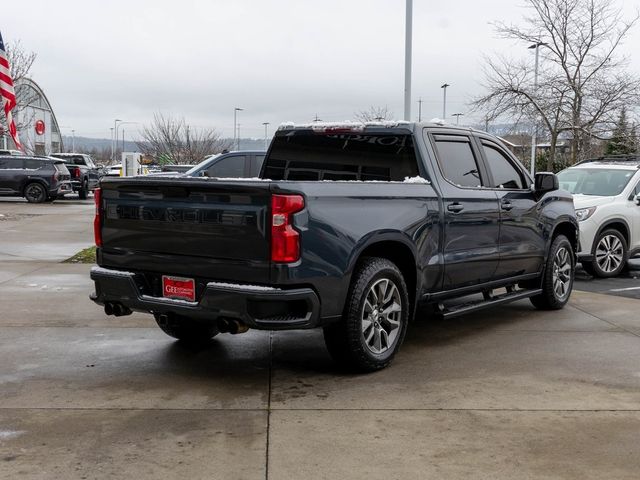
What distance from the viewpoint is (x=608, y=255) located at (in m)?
11.2

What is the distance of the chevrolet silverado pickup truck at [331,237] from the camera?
16.5 ft

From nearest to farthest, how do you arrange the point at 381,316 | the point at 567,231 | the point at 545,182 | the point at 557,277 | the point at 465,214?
the point at 381,316 → the point at 465,214 → the point at 545,182 → the point at 557,277 → the point at 567,231

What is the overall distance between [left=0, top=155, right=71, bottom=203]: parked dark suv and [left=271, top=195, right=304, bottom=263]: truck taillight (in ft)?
80.5

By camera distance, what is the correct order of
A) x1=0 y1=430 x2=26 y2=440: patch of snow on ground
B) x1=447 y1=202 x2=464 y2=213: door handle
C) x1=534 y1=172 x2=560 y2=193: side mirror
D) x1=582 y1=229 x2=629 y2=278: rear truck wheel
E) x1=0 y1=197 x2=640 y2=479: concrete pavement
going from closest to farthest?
x1=0 y1=197 x2=640 y2=479: concrete pavement → x1=0 y1=430 x2=26 y2=440: patch of snow on ground → x1=447 y1=202 x2=464 y2=213: door handle → x1=534 y1=172 x2=560 y2=193: side mirror → x1=582 y1=229 x2=629 y2=278: rear truck wheel

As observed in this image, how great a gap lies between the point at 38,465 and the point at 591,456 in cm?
299

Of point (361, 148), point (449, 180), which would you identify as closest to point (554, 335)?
point (449, 180)

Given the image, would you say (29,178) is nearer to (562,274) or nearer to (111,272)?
(562,274)

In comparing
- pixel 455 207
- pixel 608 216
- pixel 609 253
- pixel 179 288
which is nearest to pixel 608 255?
pixel 609 253

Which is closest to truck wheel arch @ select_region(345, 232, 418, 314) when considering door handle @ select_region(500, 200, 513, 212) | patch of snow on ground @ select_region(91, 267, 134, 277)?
door handle @ select_region(500, 200, 513, 212)

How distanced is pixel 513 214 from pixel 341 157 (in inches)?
71.7

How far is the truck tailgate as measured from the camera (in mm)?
5027

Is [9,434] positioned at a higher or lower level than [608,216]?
lower

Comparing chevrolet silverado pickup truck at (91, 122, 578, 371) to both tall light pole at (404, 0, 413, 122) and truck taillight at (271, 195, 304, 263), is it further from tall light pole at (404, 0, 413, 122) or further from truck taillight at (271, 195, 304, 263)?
tall light pole at (404, 0, 413, 122)

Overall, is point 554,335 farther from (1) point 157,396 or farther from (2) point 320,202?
(1) point 157,396
